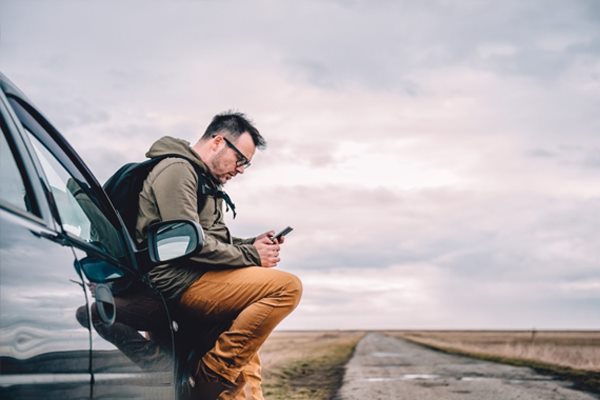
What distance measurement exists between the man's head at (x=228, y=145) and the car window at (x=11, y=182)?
168 cm

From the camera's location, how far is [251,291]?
11.3 feet

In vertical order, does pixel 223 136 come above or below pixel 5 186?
above

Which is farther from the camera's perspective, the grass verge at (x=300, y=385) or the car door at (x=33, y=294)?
the grass verge at (x=300, y=385)

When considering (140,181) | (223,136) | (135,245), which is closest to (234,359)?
(135,245)

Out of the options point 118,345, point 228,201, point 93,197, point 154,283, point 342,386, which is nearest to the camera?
point 118,345

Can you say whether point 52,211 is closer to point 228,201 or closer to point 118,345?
point 118,345

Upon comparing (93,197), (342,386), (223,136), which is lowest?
(342,386)

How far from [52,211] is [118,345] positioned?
0.54 meters

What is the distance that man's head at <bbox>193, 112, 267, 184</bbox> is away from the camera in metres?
3.93

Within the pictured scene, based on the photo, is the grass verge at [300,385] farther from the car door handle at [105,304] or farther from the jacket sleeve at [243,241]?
the car door handle at [105,304]

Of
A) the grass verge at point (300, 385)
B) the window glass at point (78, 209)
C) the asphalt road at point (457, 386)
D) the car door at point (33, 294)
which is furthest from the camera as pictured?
the grass verge at point (300, 385)

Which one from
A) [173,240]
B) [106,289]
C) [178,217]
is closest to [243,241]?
[178,217]

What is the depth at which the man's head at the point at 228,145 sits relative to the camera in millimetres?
3934

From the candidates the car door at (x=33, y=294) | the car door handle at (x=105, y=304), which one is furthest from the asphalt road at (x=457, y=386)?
the car door at (x=33, y=294)
